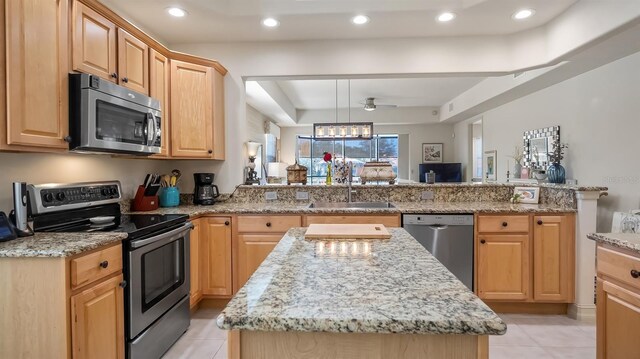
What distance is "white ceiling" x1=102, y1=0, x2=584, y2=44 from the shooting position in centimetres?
269

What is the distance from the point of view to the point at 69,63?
1.89 meters

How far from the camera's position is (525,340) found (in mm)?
2461

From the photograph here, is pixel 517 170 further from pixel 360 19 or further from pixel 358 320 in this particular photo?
pixel 358 320

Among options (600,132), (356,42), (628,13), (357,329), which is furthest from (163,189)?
(600,132)

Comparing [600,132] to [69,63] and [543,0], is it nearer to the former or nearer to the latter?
[543,0]

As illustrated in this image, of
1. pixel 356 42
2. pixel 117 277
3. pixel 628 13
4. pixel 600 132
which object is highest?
pixel 356 42

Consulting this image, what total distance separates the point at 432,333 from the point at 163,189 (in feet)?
9.66

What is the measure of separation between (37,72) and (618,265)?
2893 mm

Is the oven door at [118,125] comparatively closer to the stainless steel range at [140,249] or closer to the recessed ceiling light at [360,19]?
the stainless steel range at [140,249]

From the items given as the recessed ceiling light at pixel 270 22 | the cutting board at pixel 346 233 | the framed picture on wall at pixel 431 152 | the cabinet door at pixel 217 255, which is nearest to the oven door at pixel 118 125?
the cabinet door at pixel 217 255

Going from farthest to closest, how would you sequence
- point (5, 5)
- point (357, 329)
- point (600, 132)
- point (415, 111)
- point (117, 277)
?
point (415, 111) → point (600, 132) → point (117, 277) → point (5, 5) → point (357, 329)

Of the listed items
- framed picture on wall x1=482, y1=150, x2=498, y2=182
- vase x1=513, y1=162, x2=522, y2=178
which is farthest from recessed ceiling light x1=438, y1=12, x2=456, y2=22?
framed picture on wall x1=482, y1=150, x2=498, y2=182

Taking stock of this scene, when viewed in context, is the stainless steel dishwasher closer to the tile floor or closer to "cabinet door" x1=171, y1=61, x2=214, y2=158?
the tile floor

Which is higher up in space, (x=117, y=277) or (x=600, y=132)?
(x=600, y=132)
